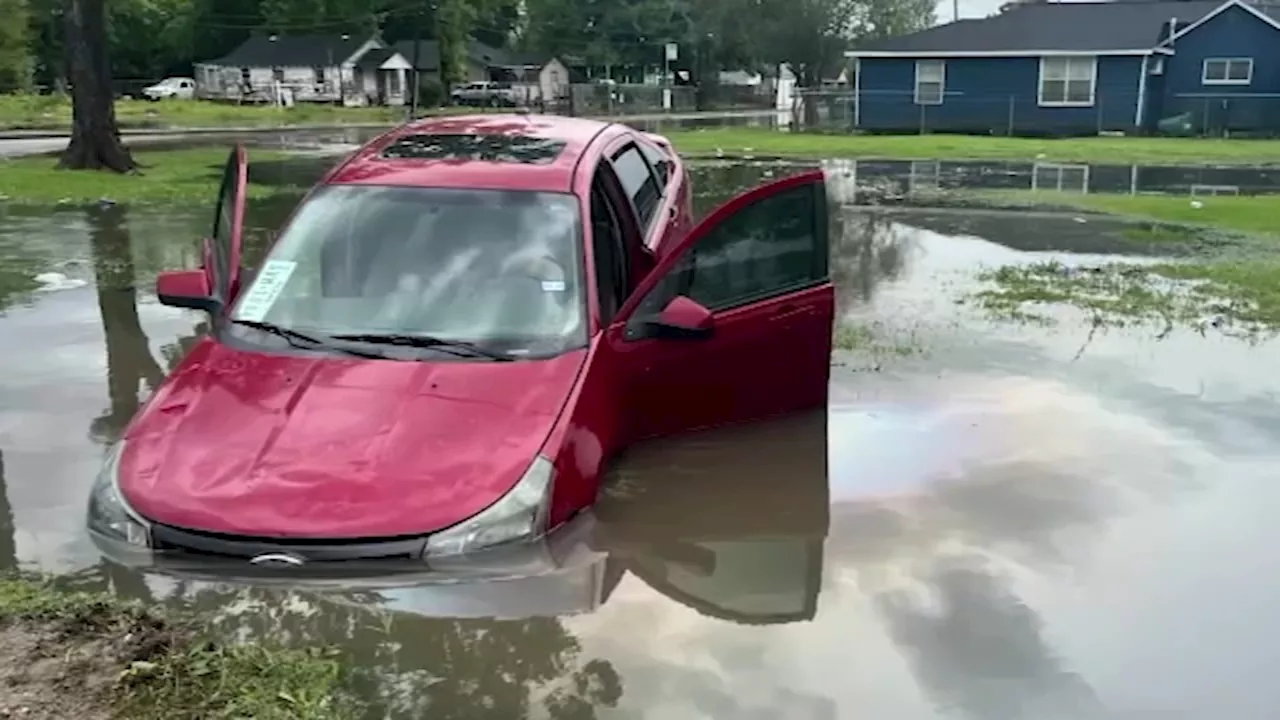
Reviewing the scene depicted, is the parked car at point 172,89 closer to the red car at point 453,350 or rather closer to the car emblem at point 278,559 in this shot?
the red car at point 453,350

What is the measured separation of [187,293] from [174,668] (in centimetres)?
241

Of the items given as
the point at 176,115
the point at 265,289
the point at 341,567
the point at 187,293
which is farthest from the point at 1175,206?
the point at 176,115

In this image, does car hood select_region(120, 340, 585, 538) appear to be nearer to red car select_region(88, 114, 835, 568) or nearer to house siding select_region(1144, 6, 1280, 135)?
red car select_region(88, 114, 835, 568)

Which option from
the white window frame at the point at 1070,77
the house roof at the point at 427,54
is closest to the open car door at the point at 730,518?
the white window frame at the point at 1070,77

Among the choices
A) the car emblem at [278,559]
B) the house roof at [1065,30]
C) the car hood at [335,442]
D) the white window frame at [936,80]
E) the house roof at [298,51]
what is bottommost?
the car emblem at [278,559]

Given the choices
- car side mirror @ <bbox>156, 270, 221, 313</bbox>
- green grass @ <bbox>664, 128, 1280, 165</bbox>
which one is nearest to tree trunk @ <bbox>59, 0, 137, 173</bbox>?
green grass @ <bbox>664, 128, 1280, 165</bbox>

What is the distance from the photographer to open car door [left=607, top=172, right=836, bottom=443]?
555cm

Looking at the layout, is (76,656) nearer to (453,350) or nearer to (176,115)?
(453,350)

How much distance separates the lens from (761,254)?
596cm

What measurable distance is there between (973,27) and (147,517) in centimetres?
3722

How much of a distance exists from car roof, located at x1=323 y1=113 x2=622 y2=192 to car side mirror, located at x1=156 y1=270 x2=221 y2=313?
0.80m

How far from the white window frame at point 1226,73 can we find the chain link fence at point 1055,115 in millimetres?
648

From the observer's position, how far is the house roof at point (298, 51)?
7131 centimetres

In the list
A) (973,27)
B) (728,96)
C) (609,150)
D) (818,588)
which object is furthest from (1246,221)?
(728,96)
